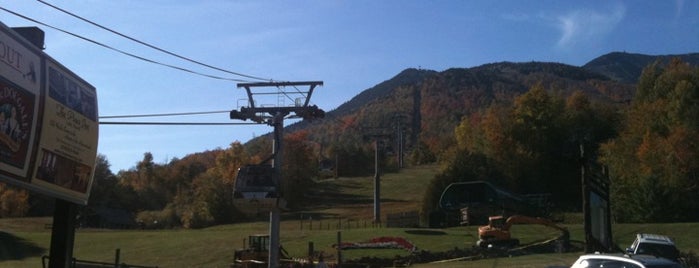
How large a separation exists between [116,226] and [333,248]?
64.6 metres

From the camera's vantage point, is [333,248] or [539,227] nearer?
[333,248]

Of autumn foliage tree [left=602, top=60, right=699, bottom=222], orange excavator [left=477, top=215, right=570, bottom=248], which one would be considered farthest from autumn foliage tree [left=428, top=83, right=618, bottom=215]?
orange excavator [left=477, top=215, right=570, bottom=248]

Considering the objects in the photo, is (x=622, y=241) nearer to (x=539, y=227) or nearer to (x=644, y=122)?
(x=539, y=227)

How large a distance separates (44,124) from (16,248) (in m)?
55.7

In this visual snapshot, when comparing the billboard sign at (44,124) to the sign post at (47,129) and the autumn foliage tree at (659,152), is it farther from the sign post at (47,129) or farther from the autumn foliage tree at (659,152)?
the autumn foliage tree at (659,152)

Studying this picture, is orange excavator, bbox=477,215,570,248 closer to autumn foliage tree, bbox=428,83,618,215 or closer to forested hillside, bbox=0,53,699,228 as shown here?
forested hillside, bbox=0,53,699,228

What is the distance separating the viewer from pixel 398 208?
4353 inches

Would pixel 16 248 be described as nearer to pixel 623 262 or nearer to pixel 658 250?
pixel 658 250

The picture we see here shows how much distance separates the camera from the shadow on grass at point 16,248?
59.4 m

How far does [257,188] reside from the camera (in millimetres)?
35562

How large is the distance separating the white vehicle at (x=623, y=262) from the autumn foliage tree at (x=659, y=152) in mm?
63916

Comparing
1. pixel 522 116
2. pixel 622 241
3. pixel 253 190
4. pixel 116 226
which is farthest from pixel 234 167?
pixel 253 190

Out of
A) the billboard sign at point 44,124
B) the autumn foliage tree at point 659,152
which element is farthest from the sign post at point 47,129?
the autumn foliage tree at point 659,152

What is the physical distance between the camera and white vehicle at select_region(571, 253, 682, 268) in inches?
616
